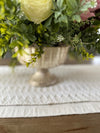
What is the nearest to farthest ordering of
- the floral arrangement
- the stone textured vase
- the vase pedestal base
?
1. the floral arrangement
2. the stone textured vase
3. the vase pedestal base

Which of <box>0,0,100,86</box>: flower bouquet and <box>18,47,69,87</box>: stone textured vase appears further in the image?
<box>18,47,69,87</box>: stone textured vase

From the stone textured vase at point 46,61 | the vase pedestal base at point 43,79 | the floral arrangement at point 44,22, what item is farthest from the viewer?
the vase pedestal base at point 43,79

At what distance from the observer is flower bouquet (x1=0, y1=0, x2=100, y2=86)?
0.46 metres

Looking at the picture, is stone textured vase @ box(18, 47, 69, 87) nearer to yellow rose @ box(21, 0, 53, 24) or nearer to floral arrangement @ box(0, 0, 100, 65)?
floral arrangement @ box(0, 0, 100, 65)

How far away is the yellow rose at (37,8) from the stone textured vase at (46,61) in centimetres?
15

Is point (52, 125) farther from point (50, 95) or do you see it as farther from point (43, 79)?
point (43, 79)

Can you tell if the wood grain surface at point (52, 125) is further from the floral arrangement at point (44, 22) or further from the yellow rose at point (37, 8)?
the yellow rose at point (37, 8)

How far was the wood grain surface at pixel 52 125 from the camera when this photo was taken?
0.49 metres

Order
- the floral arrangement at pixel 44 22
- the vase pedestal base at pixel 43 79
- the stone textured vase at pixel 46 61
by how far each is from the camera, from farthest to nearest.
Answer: the vase pedestal base at pixel 43 79 → the stone textured vase at pixel 46 61 → the floral arrangement at pixel 44 22

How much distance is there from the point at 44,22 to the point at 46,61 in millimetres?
181

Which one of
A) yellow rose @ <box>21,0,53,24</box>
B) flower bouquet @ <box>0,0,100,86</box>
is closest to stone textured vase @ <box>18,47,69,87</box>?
flower bouquet @ <box>0,0,100,86</box>

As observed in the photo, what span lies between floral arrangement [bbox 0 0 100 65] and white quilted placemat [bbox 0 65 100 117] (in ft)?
0.58

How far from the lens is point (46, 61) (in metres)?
0.68

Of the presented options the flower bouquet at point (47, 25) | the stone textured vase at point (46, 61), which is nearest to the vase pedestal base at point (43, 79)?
the stone textured vase at point (46, 61)
